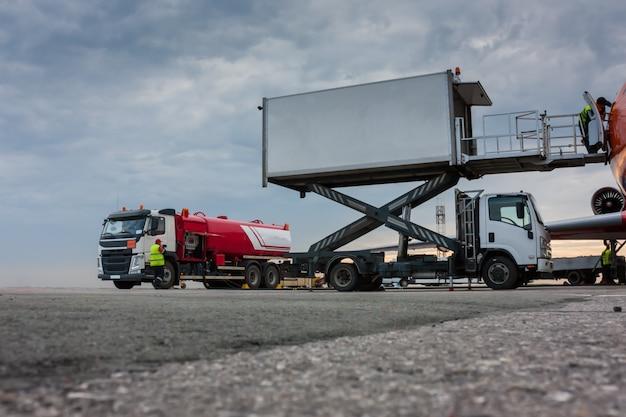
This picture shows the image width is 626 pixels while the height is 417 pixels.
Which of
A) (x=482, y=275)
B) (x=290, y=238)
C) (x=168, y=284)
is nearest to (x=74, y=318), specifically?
(x=482, y=275)

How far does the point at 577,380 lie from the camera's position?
208 centimetres

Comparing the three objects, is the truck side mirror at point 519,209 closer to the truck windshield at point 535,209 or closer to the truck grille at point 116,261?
the truck windshield at point 535,209

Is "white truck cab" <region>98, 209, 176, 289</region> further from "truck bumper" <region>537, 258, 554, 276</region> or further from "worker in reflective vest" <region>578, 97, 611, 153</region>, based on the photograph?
"worker in reflective vest" <region>578, 97, 611, 153</region>

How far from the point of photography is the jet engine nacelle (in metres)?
21.6

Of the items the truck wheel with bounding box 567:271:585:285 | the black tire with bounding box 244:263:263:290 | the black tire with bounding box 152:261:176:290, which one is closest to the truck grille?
the black tire with bounding box 152:261:176:290

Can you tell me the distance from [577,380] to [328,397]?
3.06 feet

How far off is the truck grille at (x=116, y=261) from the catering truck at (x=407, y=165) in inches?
198

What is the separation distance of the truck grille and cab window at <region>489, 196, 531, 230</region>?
11.0 meters

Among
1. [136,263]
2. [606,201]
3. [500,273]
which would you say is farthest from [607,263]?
[136,263]

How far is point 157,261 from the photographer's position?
17922 mm

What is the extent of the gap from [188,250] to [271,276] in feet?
13.5

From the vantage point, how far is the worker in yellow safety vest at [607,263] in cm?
2238

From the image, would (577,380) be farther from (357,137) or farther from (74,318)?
(357,137)

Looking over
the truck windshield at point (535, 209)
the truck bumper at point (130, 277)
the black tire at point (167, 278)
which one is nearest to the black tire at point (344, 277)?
the truck windshield at point (535, 209)
